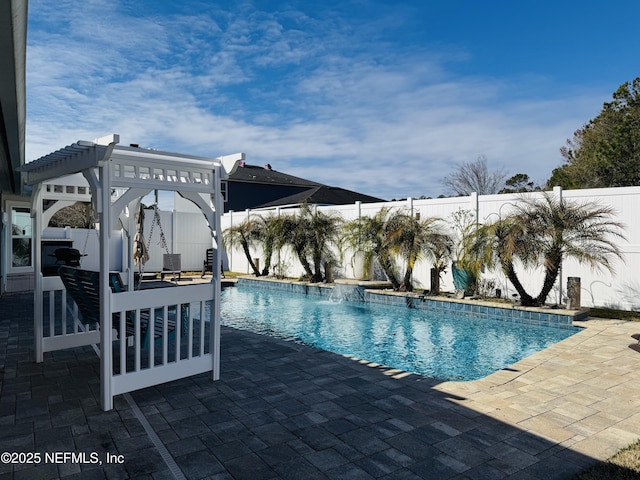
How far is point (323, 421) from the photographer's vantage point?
3416 mm

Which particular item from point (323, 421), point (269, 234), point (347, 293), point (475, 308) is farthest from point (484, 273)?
point (323, 421)

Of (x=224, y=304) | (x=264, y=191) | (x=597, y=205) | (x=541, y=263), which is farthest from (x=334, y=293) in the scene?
(x=264, y=191)

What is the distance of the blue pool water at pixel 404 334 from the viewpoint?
6.10 metres

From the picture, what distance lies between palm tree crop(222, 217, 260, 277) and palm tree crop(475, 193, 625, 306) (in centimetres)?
905

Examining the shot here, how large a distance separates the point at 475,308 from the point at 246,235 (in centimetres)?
920

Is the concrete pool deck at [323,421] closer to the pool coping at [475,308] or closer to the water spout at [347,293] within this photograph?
the pool coping at [475,308]

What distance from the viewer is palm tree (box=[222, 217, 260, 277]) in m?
15.5

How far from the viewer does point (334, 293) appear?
11.9 metres

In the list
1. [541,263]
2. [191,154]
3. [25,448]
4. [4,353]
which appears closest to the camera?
[25,448]

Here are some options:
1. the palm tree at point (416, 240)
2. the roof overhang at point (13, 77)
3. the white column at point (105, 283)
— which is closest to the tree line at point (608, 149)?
the palm tree at point (416, 240)

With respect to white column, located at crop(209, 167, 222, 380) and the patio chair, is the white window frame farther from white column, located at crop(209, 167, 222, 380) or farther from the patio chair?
white column, located at crop(209, 167, 222, 380)

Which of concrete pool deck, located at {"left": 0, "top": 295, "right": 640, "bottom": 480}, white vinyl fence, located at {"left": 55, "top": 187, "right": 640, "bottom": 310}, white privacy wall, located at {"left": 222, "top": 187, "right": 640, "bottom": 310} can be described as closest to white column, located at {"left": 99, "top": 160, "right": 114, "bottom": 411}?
concrete pool deck, located at {"left": 0, "top": 295, "right": 640, "bottom": 480}

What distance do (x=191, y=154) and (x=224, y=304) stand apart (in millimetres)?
7596

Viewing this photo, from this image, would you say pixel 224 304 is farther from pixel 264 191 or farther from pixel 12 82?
pixel 264 191
